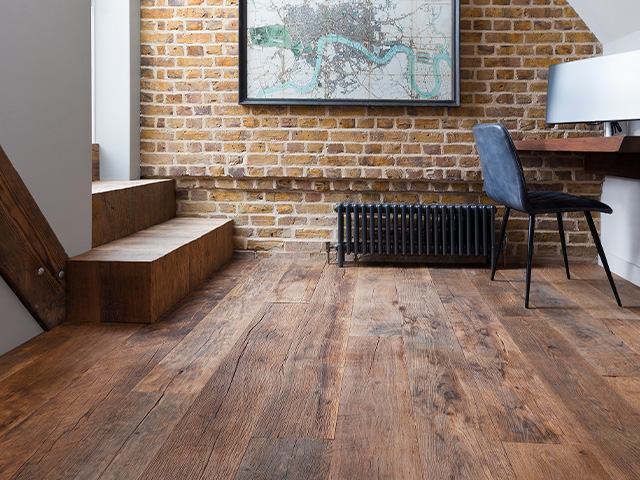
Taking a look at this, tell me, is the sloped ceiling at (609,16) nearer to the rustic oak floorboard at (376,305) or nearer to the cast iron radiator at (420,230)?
the cast iron radiator at (420,230)

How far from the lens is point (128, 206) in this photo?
3.52 m

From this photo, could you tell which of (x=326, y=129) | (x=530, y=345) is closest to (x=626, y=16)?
(x=326, y=129)

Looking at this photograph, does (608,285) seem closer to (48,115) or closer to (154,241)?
(154,241)

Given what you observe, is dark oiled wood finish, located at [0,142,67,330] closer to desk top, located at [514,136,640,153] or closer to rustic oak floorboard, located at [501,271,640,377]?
rustic oak floorboard, located at [501,271,640,377]

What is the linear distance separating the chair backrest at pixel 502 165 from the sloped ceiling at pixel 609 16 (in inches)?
43.9

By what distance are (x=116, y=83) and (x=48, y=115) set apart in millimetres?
1593

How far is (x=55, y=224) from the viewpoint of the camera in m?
2.64

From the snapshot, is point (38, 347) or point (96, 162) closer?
point (38, 347)

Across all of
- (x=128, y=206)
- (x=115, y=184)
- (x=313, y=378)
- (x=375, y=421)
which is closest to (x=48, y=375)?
(x=313, y=378)

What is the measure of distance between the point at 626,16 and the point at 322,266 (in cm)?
229

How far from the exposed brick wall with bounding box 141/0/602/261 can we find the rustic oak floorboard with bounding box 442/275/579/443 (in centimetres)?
153

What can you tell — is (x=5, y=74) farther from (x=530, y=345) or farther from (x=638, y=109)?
(x=638, y=109)

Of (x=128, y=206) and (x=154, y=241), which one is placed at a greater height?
(x=128, y=206)

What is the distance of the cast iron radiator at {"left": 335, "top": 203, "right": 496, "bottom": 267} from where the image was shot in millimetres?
4035
